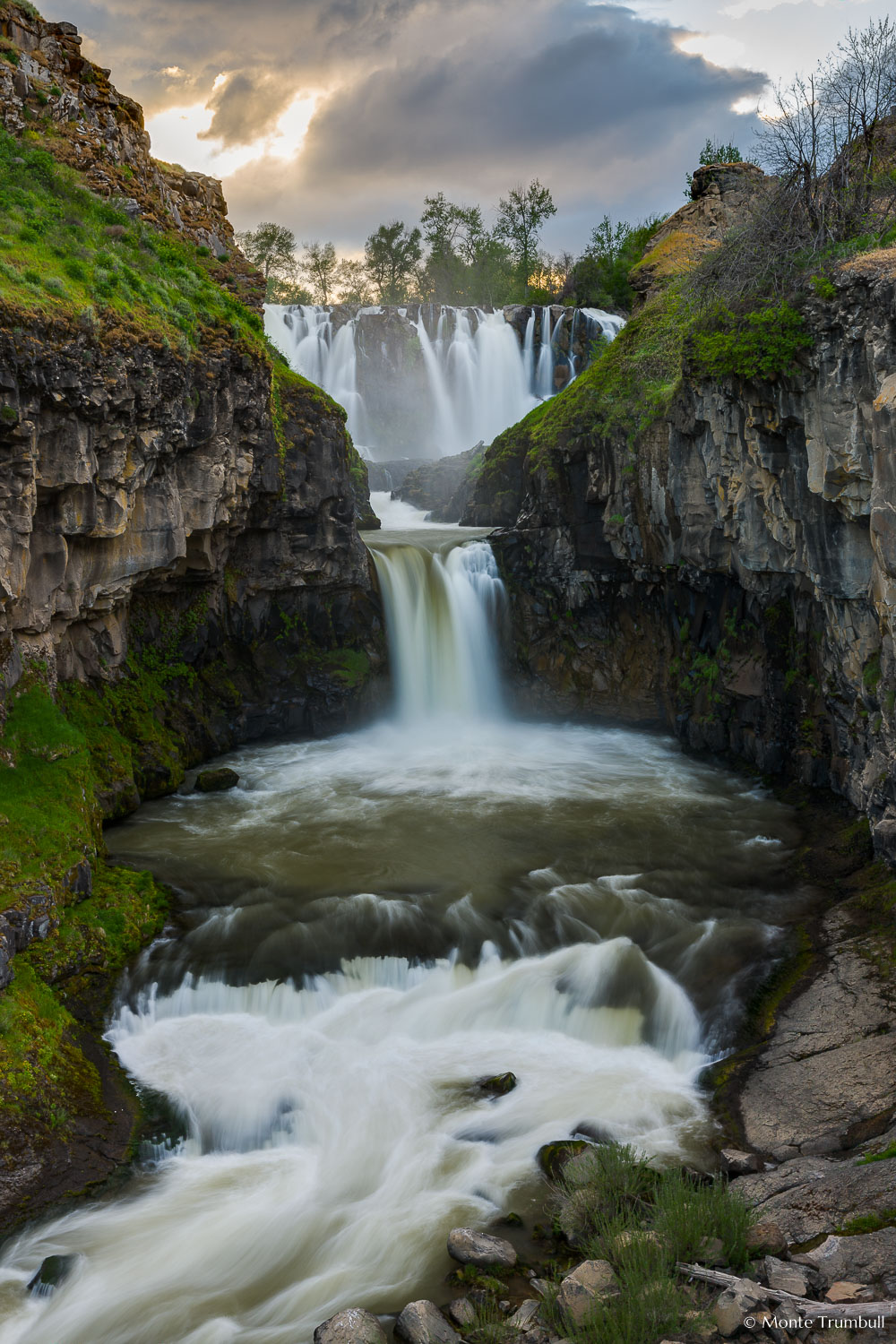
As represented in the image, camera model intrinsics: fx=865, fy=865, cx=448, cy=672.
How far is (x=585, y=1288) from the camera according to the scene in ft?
19.0

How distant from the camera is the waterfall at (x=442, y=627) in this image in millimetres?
22422

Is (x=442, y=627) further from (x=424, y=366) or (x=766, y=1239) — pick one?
(x=424, y=366)

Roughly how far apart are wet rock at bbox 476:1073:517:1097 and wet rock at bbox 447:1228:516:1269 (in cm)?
201

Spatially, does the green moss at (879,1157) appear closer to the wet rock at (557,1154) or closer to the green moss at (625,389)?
the wet rock at (557,1154)

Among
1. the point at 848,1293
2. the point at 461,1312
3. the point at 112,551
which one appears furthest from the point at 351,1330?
the point at 112,551

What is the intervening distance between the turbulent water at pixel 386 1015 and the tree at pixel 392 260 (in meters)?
48.7

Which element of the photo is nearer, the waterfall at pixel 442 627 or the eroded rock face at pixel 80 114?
the eroded rock face at pixel 80 114

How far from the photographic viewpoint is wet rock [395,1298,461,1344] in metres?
5.99

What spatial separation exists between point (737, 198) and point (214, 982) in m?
21.8

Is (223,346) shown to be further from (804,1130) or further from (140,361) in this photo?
(804,1130)

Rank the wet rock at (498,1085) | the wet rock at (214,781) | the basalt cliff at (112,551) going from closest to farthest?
the wet rock at (498,1085) < the basalt cliff at (112,551) < the wet rock at (214,781)

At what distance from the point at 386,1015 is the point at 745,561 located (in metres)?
10.7

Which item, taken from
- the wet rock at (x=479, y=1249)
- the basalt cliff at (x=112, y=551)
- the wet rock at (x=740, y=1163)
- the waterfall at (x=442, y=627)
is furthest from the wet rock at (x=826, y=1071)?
the waterfall at (x=442, y=627)

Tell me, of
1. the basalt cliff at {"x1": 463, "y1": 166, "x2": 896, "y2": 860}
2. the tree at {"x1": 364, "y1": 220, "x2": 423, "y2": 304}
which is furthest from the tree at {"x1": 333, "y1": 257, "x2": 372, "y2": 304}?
the basalt cliff at {"x1": 463, "y1": 166, "x2": 896, "y2": 860}
